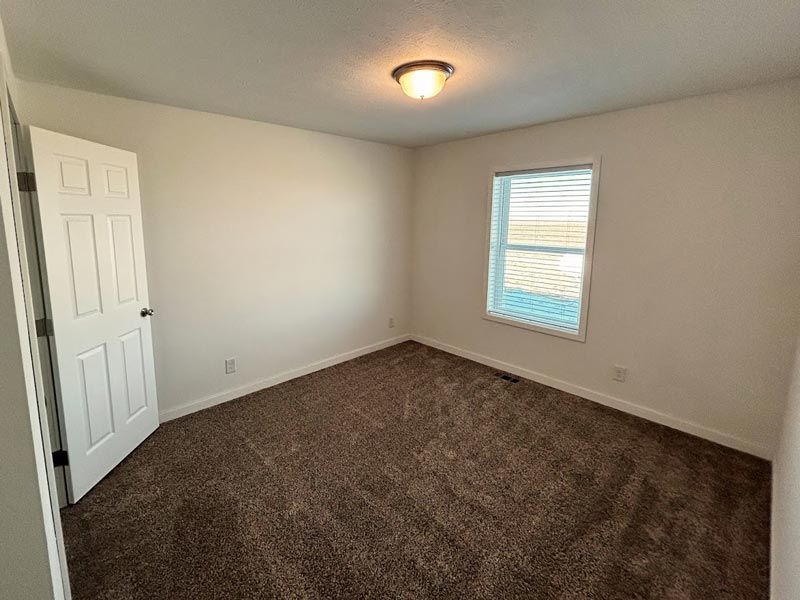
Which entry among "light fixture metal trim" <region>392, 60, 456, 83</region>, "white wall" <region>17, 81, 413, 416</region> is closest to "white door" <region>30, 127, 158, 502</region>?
"white wall" <region>17, 81, 413, 416</region>

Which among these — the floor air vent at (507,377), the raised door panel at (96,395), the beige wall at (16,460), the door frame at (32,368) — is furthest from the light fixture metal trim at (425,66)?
the floor air vent at (507,377)

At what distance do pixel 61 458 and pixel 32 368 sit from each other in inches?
47.4

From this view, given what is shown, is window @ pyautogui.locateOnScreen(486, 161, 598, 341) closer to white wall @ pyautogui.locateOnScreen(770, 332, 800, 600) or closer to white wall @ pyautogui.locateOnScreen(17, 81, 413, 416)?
white wall @ pyautogui.locateOnScreen(17, 81, 413, 416)

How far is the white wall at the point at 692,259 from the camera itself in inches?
94.8

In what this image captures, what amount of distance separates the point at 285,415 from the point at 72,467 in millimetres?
1321

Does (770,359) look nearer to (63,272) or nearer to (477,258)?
(477,258)

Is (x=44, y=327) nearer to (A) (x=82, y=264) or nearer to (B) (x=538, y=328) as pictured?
(A) (x=82, y=264)

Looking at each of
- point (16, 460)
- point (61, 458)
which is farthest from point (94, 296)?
point (16, 460)

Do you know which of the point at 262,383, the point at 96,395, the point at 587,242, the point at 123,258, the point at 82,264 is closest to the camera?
the point at 82,264

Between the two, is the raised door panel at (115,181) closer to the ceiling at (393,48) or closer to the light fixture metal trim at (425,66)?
the ceiling at (393,48)

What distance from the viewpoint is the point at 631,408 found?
10.3ft

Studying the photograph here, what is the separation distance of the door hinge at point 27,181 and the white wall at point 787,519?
3.51 meters

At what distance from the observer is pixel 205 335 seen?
3.18m

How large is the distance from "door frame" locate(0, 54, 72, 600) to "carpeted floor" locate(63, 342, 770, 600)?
39cm
